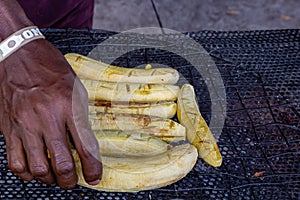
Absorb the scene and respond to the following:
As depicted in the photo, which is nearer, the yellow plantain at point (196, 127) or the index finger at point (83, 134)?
the index finger at point (83, 134)

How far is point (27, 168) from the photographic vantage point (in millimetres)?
1602

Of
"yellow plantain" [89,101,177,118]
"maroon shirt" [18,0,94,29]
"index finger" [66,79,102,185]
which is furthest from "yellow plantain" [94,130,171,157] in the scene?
"maroon shirt" [18,0,94,29]

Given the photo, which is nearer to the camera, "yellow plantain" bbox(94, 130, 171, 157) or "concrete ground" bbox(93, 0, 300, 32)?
"yellow plantain" bbox(94, 130, 171, 157)

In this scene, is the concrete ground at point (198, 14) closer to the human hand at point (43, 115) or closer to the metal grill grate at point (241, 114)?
the metal grill grate at point (241, 114)

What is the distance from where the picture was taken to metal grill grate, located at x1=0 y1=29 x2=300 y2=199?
1.85 m

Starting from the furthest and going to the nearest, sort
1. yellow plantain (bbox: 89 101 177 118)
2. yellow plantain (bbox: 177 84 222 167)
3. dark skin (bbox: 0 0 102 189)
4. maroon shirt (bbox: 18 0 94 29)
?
maroon shirt (bbox: 18 0 94 29), yellow plantain (bbox: 89 101 177 118), yellow plantain (bbox: 177 84 222 167), dark skin (bbox: 0 0 102 189)

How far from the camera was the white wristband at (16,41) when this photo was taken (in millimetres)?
1632

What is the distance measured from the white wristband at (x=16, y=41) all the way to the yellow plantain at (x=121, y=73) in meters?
0.50

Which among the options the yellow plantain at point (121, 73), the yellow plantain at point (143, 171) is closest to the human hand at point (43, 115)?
the yellow plantain at point (143, 171)

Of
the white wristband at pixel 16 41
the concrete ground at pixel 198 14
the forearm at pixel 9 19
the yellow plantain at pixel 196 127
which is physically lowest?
the concrete ground at pixel 198 14

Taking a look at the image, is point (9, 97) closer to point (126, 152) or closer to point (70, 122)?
point (70, 122)

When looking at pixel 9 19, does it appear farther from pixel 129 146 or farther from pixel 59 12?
pixel 59 12

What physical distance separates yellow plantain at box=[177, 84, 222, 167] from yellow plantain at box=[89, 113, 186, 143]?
0.12 feet

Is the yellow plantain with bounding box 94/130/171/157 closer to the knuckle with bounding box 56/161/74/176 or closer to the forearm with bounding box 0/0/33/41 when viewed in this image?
the knuckle with bounding box 56/161/74/176
